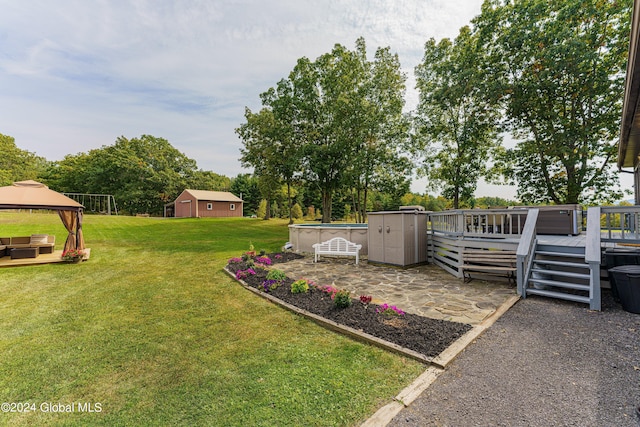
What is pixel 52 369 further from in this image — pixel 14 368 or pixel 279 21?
pixel 279 21

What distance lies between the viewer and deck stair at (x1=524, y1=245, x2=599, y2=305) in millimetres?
4902

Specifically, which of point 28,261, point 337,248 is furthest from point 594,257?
point 28,261

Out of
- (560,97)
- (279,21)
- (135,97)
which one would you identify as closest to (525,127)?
(560,97)

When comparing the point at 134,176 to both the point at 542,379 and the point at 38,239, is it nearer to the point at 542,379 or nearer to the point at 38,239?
the point at 38,239

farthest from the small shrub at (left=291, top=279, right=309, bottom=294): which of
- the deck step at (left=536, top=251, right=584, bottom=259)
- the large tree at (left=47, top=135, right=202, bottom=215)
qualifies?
the large tree at (left=47, top=135, right=202, bottom=215)

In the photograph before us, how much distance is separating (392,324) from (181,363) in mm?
2859

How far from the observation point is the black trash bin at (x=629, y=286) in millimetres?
4121

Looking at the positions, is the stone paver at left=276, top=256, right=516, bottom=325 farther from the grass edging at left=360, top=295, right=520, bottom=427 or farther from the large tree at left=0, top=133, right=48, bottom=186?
the large tree at left=0, top=133, right=48, bottom=186

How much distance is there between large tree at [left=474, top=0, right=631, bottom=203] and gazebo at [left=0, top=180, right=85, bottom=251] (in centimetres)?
2046

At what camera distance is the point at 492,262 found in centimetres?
596

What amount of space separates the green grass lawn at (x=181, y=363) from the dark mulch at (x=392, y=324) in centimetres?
31

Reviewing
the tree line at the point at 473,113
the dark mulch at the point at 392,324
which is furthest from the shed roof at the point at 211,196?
the dark mulch at the point at 392,324

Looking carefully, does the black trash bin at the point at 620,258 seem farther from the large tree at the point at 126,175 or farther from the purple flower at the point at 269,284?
the large tree at the point at 126,175

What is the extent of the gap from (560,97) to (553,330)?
15866 mm
